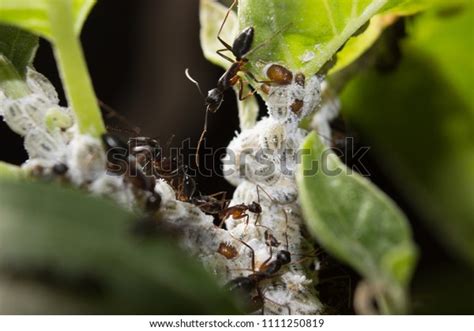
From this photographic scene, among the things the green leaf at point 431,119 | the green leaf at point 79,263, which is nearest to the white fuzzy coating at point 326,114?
the green leaf at point 431,119

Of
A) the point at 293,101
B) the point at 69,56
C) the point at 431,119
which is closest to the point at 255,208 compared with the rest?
the point at 293,101

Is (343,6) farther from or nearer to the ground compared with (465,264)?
farther from the ground

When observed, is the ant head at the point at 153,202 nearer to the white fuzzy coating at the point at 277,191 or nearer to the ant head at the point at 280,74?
the white fuzzy coating at the point at 277,191

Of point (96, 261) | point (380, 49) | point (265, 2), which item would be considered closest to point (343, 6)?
point (265, 2)

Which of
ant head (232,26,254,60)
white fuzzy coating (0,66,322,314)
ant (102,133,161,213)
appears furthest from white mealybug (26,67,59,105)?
ant head (232,26,254,60)

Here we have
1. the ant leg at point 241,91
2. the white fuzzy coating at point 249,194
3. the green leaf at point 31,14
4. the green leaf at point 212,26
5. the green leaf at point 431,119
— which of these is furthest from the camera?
the green leaf at point 431,119

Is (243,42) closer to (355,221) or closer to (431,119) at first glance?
(355,221)

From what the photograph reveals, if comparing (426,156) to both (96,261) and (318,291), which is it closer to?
(318,291)
